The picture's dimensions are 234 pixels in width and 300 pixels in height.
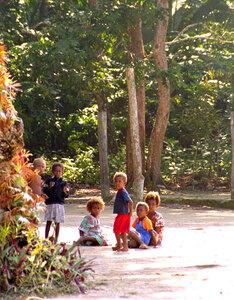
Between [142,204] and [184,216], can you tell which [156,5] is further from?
[142,204]

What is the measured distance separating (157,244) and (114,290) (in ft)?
11.3

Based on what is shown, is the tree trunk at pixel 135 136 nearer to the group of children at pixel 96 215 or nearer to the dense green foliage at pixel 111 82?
the dense green foliage at pixel 111 82

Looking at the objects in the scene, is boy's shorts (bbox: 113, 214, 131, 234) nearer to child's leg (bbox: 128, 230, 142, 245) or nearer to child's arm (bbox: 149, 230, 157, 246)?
child's leg (bbox: 128, 230, 142, 245)

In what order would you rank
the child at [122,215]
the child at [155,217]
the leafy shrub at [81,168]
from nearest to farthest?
the child at [122,215] < the child at [155,217] < the leafy shrub at [81,168]

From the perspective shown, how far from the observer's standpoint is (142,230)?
8.82 m

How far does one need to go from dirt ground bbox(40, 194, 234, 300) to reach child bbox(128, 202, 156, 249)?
226 mm

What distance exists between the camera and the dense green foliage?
1753cm

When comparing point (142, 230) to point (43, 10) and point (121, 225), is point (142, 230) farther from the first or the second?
point (43, 10)

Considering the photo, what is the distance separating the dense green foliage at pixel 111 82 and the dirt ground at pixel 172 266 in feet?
24.1

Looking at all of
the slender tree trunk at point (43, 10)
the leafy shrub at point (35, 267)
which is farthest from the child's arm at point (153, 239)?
the slender tree trunk at point (43, 10)

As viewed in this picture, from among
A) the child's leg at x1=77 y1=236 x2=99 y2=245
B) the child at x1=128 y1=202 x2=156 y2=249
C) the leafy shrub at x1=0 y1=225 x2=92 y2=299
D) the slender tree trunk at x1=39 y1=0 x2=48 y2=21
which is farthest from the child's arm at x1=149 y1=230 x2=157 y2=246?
the slender tree trunk at x1=39 y1=0 x2=48 y2=21

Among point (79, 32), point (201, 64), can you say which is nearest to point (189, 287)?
point (79, 32)

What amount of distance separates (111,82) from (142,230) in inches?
386

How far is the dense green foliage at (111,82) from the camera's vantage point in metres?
17.5
